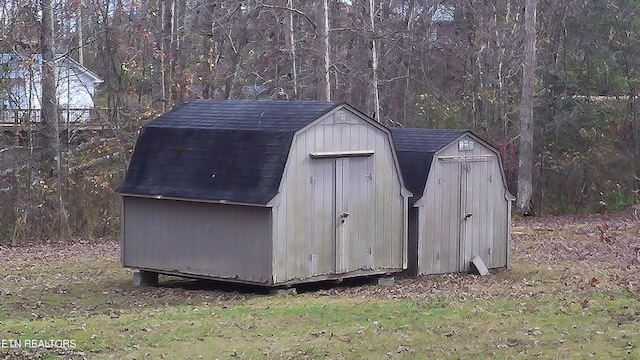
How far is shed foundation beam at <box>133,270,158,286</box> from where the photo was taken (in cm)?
1714

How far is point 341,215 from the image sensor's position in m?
16.4

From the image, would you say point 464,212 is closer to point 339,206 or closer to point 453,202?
point 453,202

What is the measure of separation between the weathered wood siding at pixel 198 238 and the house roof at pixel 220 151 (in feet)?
0.81

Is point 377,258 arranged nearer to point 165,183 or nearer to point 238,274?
point 238,274

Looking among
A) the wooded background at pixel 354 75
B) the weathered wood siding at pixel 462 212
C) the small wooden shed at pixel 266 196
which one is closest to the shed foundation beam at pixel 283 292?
the small wooden shed at pixel 266 196

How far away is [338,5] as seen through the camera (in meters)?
38.3

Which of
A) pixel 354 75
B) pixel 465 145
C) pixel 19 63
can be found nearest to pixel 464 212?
pixel 465 145

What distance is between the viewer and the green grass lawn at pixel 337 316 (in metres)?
10.8

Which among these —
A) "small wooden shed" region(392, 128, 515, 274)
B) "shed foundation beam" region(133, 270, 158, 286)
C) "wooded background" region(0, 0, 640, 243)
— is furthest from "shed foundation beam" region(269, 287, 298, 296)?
"wooded background" region(0, 0, 640, 243)

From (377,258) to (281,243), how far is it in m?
2.04

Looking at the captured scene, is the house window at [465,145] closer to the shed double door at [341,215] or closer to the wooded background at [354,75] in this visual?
the shed double door at [341,215]

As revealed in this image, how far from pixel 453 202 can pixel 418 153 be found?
104cm

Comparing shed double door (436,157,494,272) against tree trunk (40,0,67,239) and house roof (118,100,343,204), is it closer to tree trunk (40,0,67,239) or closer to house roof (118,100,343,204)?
house roof (118,100,343,204)

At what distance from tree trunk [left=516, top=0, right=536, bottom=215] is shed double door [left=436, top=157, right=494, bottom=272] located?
517 inches
